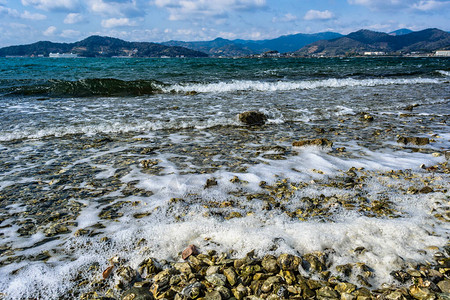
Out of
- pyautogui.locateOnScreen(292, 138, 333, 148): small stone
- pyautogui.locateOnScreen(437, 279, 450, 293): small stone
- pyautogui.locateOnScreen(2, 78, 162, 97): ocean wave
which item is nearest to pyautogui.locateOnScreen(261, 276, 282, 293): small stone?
pyautogui.locateOnScreen(437, 279, 450, 293): small stone

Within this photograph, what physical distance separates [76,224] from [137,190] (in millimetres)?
992

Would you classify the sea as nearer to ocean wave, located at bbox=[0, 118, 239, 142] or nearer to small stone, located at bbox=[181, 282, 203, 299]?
ocean wave, located at bbox=[0, 118, 239, 142]

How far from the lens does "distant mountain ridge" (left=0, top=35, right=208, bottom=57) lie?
12850 cm

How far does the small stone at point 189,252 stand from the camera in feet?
8.68

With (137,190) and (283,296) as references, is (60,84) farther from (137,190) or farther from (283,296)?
(283,296)

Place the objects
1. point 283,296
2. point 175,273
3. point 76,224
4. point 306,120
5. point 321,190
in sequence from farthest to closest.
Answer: point 306,120 → point 321,190 → point 76,224 → point 175,273 → point 283,296

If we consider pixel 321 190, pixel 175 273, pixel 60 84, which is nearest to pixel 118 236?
pixel 175 273

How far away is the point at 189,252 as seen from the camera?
2.66 metres

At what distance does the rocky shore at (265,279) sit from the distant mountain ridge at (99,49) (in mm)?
127830

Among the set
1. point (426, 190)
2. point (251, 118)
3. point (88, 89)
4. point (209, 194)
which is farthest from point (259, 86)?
point (209, 194)

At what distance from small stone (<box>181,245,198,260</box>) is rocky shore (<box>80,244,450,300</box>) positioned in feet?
0.07

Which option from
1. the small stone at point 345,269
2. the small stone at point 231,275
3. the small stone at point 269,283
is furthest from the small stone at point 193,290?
the small stone at point 345,269

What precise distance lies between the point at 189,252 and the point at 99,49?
17047 centimetres

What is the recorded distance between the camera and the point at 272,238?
9.29 feet
